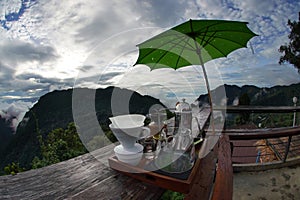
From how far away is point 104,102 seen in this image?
93 centimetres

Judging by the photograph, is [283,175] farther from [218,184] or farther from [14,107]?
[14,107]

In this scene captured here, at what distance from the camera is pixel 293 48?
5.38 m

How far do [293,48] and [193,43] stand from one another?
6153mm

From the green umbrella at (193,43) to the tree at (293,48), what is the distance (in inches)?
212

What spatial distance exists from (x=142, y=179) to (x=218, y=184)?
0.33 metres

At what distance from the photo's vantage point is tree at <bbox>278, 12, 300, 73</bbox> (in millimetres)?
5272

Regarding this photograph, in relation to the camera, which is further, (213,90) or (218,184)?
(213,90)

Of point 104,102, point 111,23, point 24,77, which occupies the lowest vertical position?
point 104,102

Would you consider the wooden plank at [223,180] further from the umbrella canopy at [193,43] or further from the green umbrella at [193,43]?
the green umbrella at [193,43]

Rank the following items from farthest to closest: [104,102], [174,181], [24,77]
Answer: [24,77], [104,102], [174,181]

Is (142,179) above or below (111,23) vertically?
below

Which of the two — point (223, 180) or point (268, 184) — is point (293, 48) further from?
point (223, 180)

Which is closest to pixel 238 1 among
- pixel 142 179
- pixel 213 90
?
pixel 213 90

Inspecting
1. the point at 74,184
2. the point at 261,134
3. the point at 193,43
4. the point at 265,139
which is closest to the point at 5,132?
the point at 74,184
